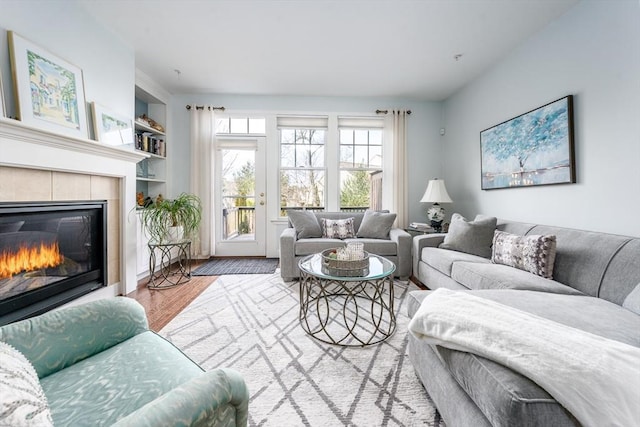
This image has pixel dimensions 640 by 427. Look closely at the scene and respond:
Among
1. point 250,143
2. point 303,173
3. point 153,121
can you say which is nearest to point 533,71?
point 303,173

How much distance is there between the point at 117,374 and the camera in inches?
33.5

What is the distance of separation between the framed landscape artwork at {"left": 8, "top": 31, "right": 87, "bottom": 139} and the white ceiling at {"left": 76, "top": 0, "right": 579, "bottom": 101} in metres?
0.69

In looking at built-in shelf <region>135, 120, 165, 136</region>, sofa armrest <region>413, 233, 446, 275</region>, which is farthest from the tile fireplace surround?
sofa armrest <region>413, 233, 446, 275</region>

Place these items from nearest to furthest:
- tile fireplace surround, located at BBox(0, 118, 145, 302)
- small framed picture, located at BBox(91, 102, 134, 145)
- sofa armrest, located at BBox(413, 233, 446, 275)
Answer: tile fireplace surround, located at BBox(0, 118, 145, 302)
small framed picture, located at BBox(91, 102, 134, 145)
sofa armrest, located at BBox(413, 233, 446, 275)

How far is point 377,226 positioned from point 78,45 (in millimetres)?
3463

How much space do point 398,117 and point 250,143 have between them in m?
2.41

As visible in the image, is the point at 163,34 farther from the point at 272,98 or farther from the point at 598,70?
the point at 598,70

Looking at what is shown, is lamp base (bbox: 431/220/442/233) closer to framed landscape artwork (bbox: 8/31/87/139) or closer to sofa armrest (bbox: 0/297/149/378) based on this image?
sofa armrest (bbox: 0/297/149/378)

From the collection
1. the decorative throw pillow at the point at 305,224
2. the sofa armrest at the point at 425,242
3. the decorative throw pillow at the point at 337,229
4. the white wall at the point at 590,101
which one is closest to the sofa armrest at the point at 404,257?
the sofa armrest at the point at 425,242

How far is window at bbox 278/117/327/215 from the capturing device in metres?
4.29

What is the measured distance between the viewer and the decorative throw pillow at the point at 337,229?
11.5ft

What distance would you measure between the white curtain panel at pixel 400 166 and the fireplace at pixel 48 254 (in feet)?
12.1

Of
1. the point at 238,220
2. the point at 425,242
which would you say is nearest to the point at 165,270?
the point at 238,220

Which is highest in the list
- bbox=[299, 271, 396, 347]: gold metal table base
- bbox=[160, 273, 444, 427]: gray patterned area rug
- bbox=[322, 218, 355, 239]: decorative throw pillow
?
bbox=[322, 218, 355, 239]: decorative throw pillow
